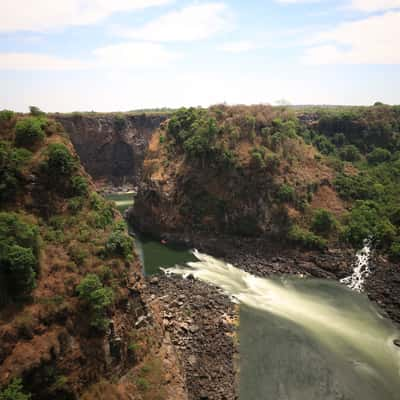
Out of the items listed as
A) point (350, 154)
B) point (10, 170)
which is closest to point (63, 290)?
point (10, 170)

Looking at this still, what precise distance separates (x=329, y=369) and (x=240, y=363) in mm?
7843

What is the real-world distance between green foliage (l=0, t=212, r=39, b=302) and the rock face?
61.7 meters

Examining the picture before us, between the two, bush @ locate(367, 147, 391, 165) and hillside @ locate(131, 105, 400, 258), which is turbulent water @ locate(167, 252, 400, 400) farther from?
bush @ locate(367, 147, 391, 165)

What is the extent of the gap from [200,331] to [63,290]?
46.4 feet

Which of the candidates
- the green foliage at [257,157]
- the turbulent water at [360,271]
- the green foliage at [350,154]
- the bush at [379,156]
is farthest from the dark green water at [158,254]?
the bush at [379,156]

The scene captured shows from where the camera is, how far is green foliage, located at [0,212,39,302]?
65.0 feet

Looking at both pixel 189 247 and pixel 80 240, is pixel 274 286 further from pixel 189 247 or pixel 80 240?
pixel 80 240

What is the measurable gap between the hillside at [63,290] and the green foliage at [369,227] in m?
32.3

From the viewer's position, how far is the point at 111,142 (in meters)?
87.7

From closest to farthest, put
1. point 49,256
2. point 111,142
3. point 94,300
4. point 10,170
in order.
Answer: point 94,300, point 49,256, point 10,170, point 111,142

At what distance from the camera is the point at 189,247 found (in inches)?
1937

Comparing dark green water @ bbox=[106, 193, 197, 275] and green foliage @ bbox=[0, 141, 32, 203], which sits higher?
green foliage @ bbox=[0, 141, 32, 203]

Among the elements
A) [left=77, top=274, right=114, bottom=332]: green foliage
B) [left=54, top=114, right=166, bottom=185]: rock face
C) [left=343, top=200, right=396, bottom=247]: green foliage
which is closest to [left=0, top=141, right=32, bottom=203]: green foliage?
[left=77, top=274, right=114, bottom=332]: green foliage

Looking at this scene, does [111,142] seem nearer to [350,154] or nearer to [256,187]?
[256,187]
